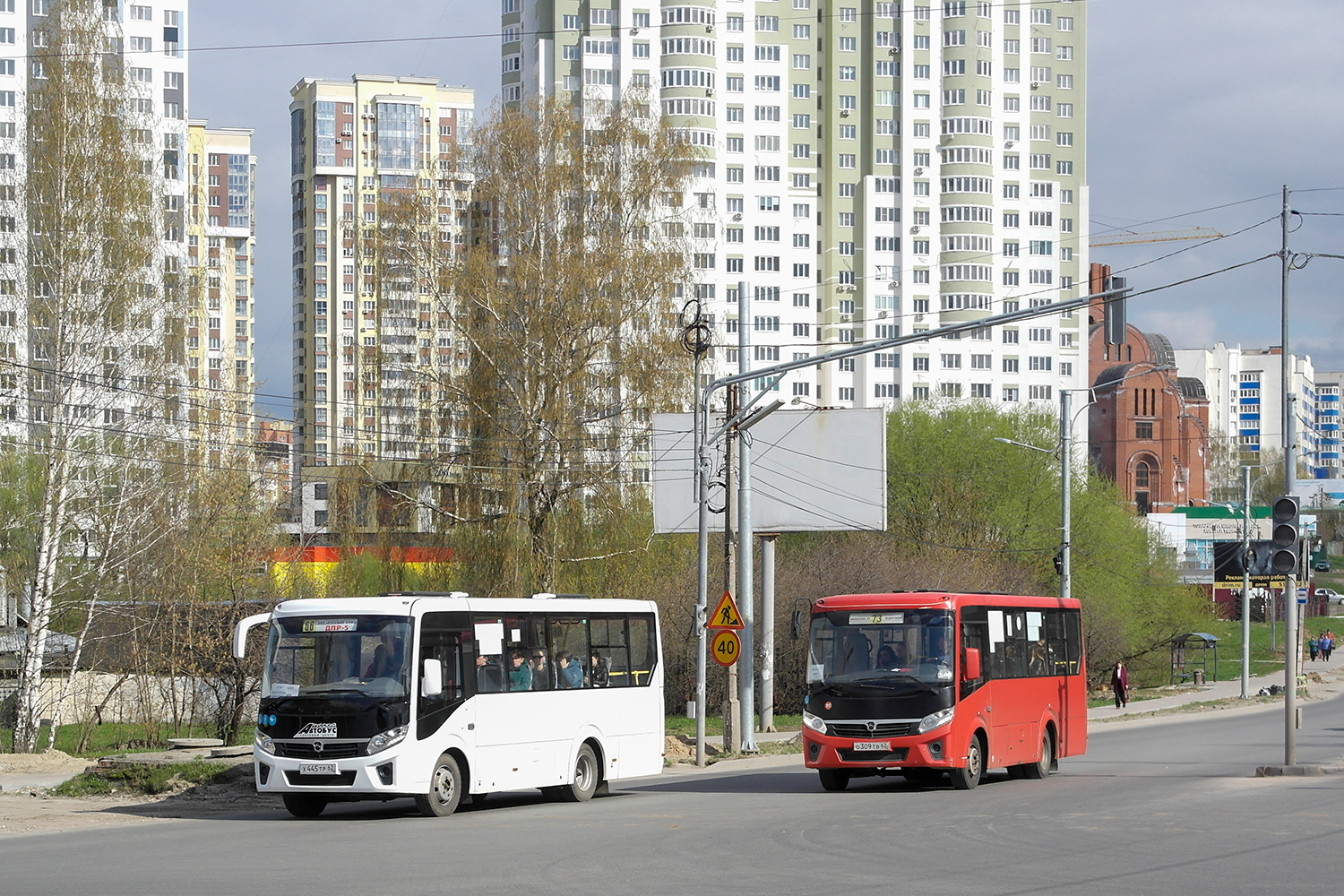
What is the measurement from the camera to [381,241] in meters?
38.3

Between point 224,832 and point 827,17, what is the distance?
123434mm

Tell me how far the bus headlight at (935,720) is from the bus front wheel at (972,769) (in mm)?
725

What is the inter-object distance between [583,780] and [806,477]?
1868 cm

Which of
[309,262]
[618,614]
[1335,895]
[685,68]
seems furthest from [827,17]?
[1335,895]

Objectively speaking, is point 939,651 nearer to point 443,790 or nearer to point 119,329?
point 443,790

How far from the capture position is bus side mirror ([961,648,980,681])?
21.0 meters

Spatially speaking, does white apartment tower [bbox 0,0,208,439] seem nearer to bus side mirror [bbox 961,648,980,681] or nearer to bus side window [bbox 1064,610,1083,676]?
bus side window [bbox 1064,610,1083,676]

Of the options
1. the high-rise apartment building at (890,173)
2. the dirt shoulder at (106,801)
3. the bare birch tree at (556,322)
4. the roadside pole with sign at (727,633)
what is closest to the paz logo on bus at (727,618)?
the roadside pole with sign at (727,633)

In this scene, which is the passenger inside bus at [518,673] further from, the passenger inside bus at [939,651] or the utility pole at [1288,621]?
the utility pole at [1288,621]

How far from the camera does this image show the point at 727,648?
27.7 meters

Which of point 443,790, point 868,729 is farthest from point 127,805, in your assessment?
point 868,729

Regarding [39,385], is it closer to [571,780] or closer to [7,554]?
[7,554]

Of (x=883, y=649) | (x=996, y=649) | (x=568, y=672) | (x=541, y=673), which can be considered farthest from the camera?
(x=996, y=649)

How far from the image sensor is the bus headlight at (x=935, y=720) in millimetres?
20547
